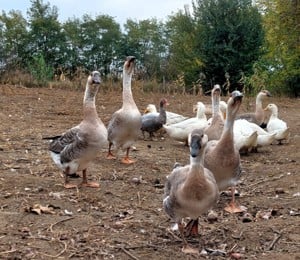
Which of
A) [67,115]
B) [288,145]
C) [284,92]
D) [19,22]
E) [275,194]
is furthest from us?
[19,22]

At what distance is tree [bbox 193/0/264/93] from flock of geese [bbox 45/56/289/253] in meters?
15.9

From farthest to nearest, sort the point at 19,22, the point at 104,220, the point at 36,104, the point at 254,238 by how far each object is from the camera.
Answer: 1. the point at 19,22
2. the point at 36,104
3. the point at 104,220
4. the point at 254,238

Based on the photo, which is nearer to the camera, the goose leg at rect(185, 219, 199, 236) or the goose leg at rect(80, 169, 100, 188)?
the goose leg at rect(185, 219, 199, 236)

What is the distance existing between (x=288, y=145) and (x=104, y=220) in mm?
5840

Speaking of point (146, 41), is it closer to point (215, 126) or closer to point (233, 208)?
point (215, 126)

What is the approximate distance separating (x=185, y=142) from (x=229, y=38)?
59.8 feet

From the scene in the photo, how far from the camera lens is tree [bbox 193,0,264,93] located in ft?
90.7

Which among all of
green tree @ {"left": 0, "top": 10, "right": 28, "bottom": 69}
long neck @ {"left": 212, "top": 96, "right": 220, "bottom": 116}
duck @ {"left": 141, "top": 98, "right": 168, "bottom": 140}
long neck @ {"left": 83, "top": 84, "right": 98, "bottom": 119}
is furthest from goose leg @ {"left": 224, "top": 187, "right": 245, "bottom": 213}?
green tree @ {"left": 0, "top": 10, "right": 28, "bottom": 69}

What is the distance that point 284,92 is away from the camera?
27266 millimetres

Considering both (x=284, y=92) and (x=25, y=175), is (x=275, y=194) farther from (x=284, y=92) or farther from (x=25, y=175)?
(x=284, y=92)

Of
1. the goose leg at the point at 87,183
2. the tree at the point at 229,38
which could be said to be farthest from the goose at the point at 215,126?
the tree at the point at 229,38

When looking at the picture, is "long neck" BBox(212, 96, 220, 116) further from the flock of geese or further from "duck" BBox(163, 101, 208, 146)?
"duck" BBox(163, 101, 208, 146)

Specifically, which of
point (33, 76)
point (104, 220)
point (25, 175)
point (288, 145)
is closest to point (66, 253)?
point (104, 220)

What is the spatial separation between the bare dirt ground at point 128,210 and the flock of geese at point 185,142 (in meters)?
0.27
